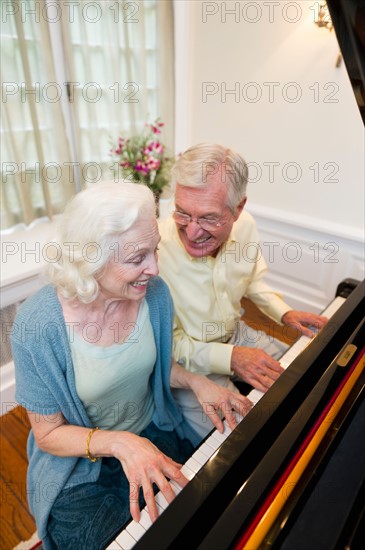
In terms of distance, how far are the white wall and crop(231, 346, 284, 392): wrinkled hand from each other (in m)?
1.43

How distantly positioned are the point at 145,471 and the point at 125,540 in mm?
129

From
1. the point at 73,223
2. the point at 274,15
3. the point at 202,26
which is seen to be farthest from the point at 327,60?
the point at 73,223

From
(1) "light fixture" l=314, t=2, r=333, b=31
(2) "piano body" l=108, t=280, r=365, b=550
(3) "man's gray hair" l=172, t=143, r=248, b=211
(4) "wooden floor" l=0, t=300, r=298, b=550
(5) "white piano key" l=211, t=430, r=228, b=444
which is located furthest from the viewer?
(1) "light fixture" l=314, t=2, r=333, b=31

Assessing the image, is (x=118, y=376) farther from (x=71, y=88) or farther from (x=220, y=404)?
(x=71, y=88)

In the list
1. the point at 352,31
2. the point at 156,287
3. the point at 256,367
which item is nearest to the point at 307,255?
the point at 256,367

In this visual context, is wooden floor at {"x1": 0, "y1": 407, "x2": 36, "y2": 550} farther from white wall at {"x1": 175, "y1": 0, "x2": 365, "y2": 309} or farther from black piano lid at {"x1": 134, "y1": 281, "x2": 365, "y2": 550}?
white wall at {"x1": 175, "y1": 0, "x2": 365, "y2": 309}

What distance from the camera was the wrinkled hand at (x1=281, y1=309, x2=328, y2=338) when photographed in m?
1.38

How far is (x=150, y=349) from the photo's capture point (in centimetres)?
110

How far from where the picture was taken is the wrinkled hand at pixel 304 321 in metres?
1.38

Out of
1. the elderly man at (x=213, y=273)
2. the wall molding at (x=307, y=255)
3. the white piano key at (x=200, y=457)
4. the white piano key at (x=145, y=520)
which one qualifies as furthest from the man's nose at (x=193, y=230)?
the wall molding at (x=307, y=255)

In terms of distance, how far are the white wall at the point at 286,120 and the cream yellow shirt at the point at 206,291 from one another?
1.17 metres

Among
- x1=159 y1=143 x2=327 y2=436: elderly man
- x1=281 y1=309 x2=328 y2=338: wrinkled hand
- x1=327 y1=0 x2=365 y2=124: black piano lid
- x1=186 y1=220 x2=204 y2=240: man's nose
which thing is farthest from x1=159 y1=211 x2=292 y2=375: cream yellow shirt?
x1=327 y1=0 x2=365 y2=124: black piano lid

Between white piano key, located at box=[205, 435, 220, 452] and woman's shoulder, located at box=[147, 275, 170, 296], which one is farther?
woman's shoulder, located at box=[147, 275, 170, 296]

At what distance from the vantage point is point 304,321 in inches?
56.4
